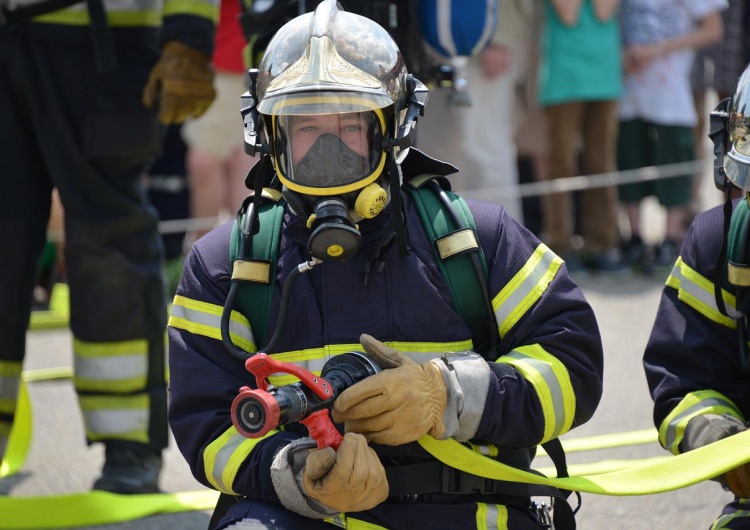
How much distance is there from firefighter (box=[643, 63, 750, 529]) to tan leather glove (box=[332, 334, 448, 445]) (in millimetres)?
730

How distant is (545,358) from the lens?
287 centimetres

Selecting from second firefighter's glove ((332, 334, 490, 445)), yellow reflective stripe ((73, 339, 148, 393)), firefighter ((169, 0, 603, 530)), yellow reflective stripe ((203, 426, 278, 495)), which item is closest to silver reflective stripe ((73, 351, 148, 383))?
yellow reflective stripe ((73, 339, 148, 393))

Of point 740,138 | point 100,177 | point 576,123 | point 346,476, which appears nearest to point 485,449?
point 346,476

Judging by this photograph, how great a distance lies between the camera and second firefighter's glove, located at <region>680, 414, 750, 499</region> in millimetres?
3049

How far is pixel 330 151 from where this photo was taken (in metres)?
2.89

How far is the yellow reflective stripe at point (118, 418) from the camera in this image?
4273 millimetres

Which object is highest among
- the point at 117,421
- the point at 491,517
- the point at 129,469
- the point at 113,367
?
the point at 491,517

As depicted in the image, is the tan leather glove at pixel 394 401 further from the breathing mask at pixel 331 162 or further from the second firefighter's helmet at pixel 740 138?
the second firefighter's helmet at pixel 740 138

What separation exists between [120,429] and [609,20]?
4.24 metres

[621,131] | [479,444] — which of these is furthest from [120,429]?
[621,131]

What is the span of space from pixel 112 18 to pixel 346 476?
7.15 ft

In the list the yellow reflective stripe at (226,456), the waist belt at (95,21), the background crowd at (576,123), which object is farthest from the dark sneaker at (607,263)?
the yellow reflective stripe at (226,456)

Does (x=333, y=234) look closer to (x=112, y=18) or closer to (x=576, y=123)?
(x=112, y=18)

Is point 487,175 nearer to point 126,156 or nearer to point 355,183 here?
point 126,156
